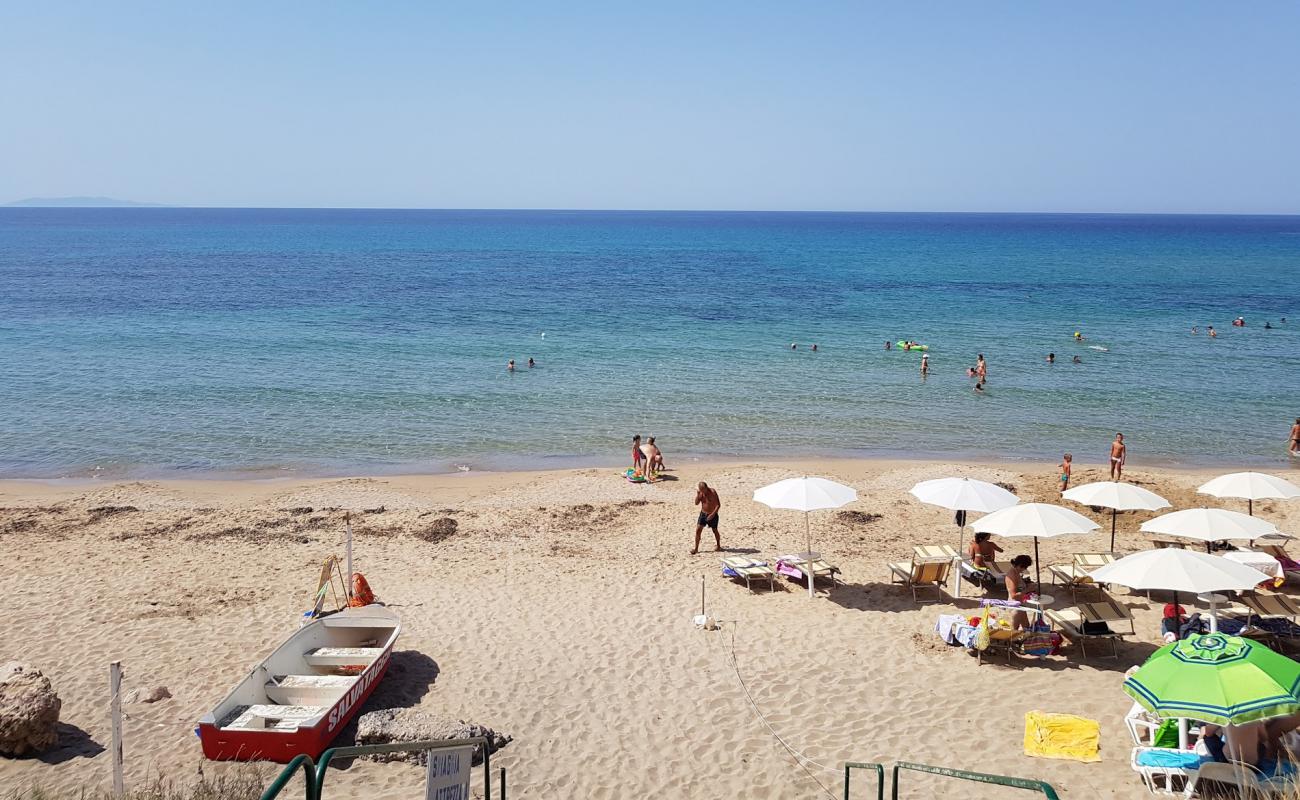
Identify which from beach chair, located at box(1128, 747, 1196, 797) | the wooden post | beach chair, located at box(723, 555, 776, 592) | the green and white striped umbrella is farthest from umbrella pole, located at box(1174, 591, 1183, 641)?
the wooden post

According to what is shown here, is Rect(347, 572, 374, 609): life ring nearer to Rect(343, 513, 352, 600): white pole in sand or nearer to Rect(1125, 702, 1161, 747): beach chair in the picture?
Rect(343, 513, 352, 600): white pole in sand

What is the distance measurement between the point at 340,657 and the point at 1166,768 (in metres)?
9.11

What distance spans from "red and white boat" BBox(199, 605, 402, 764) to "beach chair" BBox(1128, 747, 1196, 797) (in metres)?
8.16

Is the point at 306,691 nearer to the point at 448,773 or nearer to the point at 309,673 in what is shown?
the point at 309,673

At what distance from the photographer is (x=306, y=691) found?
10133mm

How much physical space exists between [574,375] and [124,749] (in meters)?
24.6

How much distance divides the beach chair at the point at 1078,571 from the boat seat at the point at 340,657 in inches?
392

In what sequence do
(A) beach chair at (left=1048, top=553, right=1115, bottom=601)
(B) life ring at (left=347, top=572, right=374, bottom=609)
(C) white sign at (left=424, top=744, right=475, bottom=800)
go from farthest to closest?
1. (A) beach chair at (left=1048, top=553, right=1115, bottom=601)
2. (B) life ring at (left=347, top=572, right=374, bottom=609)
3. (C) white sign at (left=424, top=744, right=475, bottom=800)

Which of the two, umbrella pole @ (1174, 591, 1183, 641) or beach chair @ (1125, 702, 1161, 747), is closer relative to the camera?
beach chair @ (1125, 702, 1161, 747)

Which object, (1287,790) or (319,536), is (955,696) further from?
(319,536)

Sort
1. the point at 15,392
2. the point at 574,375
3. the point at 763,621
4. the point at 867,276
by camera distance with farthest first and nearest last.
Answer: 1. the point at 867,276
2. the point at 574,375
3. the point at 15,392
4. the point at 763,621

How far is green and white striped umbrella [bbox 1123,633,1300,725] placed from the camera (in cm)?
714

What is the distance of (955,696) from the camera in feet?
33.3

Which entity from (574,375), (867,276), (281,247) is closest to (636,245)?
(281,247)
